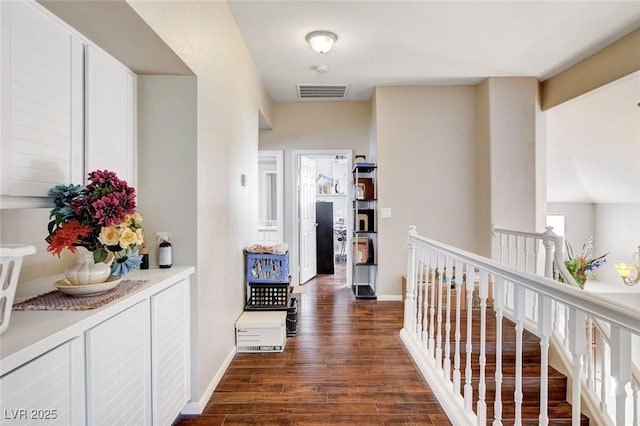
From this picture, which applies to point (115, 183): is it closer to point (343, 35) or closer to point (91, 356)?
point (91, 356)

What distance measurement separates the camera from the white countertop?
2.72 ft

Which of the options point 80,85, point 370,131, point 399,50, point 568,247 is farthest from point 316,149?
point 568,247

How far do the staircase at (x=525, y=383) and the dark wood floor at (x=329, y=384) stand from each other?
0.68 metres

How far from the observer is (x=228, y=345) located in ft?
8.43

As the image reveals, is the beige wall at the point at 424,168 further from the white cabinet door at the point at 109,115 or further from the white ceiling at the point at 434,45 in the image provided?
the white cabinet door at the point at 109,115

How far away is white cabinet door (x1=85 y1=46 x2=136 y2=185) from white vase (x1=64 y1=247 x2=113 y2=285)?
1.41ft

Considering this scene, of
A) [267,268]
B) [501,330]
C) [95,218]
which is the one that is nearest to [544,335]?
[501,330]

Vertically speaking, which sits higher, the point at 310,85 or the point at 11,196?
the point at 310,85

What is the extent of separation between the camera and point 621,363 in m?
0.96

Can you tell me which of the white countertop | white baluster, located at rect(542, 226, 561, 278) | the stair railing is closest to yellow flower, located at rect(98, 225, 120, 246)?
the white countertop

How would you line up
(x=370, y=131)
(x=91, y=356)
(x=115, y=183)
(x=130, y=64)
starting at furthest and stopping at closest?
1. (x=370, y=131)
2. (x=130, y=64)
3. (x=115, y=183)
4. (x=91, y=356)

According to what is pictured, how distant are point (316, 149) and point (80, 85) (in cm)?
356

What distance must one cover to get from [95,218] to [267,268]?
200cm

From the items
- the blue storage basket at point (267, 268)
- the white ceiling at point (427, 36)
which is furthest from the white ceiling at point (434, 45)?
the blue storage basket at point (267, 268)
